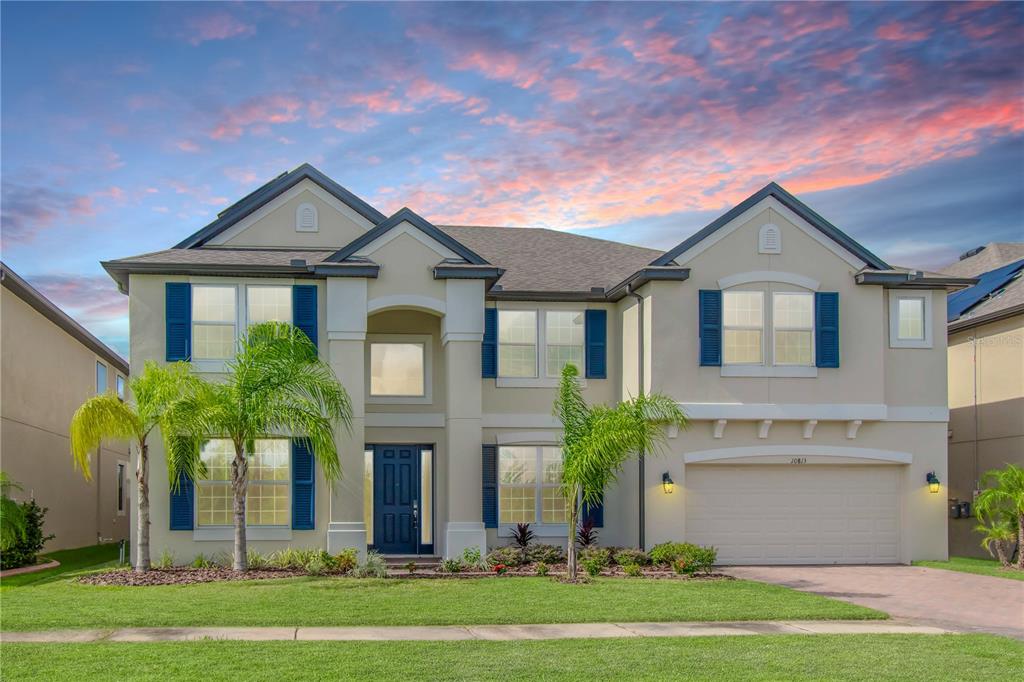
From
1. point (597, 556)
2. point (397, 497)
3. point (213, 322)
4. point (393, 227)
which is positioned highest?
point (393, 227)

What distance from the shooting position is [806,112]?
19734mm

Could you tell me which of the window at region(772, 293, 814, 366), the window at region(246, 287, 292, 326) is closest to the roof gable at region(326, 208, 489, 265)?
the window at region(246, 287, 292, 326)

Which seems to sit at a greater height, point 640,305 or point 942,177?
point 942,177

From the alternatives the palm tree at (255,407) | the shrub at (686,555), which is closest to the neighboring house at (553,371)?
the shrub at (686,555)

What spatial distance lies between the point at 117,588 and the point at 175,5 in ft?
31.8

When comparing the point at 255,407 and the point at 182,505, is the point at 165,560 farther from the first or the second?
the point at 255,407

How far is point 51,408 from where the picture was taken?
25375mm

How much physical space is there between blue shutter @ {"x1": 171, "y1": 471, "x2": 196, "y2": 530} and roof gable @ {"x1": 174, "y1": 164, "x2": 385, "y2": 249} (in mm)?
5058

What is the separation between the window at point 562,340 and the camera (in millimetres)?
22188

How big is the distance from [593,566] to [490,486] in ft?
12.4

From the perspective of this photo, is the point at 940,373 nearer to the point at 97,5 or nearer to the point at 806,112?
the point at 806,112

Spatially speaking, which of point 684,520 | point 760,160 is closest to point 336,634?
point 684,520

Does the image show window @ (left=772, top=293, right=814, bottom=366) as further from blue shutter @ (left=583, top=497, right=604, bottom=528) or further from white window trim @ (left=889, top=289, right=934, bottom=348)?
blue shutter @ (left=583, top=497, right=604, bottom=528)

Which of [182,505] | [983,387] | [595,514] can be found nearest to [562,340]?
[595,514]
